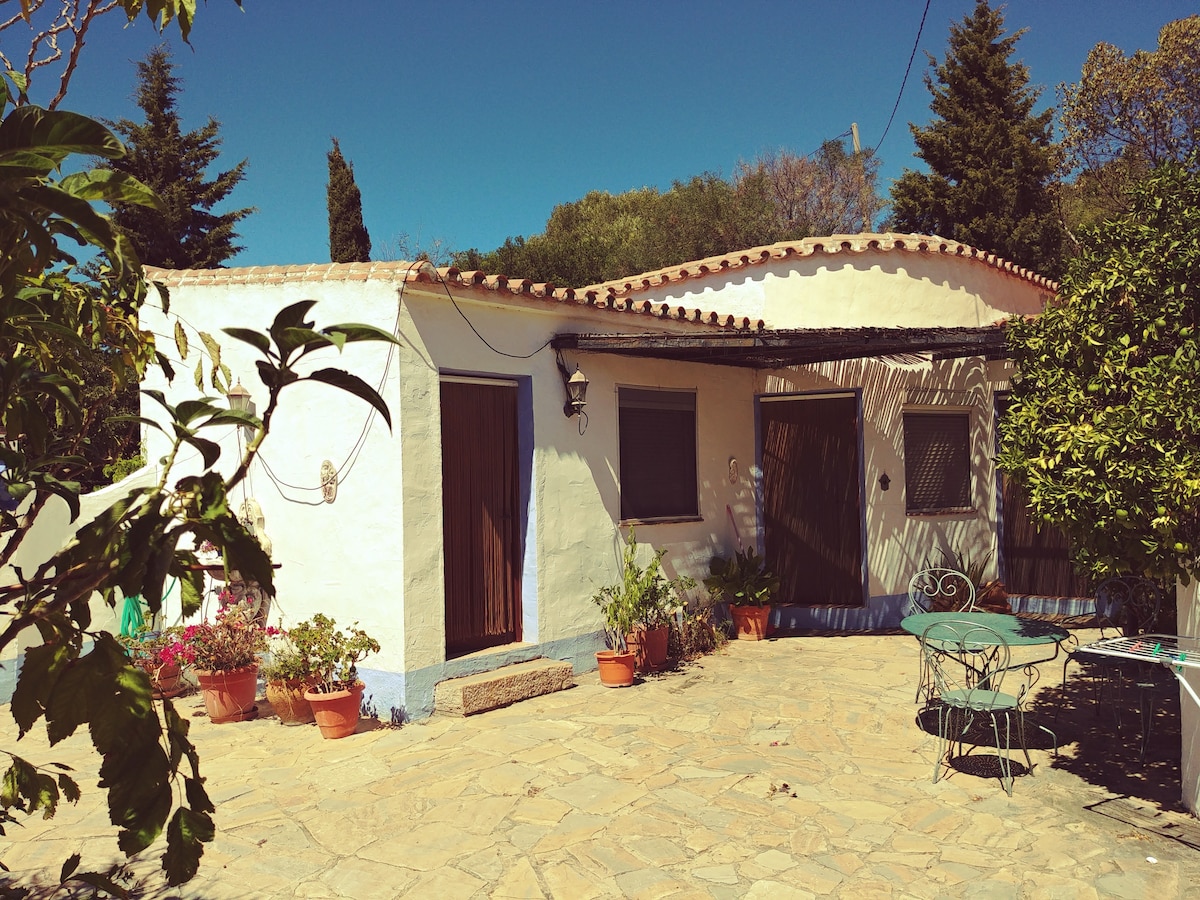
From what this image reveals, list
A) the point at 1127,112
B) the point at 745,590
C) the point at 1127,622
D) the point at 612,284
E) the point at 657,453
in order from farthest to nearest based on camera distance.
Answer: the point at 1127,112 < the point at 612,284 < the point at 745,590 < the point at 657,453 < the point at 1127,622

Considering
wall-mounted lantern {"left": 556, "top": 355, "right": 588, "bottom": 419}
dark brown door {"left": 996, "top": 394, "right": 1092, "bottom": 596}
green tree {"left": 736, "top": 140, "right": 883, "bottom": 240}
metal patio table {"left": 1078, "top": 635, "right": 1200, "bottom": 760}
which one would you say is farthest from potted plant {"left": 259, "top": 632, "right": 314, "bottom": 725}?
green tree {"left": 736, "top": 140, "right": 883, "bottom": 240}

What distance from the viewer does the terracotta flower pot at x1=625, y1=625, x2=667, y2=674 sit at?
8.31 metres

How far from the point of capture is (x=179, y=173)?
934 inches

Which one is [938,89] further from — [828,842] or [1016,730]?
[828,842]

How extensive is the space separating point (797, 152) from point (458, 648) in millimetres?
24625

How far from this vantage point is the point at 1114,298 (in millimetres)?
4836

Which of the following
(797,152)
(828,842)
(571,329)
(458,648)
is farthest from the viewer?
(797,152)

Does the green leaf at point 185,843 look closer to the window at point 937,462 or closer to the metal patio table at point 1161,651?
the metal patio table at point 1161,651

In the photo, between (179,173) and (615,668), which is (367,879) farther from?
(179,173)

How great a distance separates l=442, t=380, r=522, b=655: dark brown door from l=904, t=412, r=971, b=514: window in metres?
5.19

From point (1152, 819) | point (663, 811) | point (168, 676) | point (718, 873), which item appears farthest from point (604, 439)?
point (1152, 819)

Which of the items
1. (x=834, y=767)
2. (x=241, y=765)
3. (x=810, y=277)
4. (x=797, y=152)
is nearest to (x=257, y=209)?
(x=797, y=152)

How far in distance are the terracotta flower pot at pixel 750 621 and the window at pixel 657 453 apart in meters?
1.21

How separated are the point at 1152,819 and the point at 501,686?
457cm
